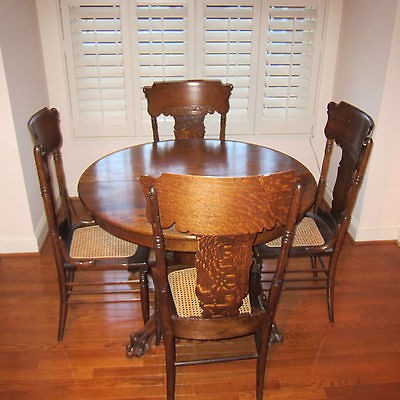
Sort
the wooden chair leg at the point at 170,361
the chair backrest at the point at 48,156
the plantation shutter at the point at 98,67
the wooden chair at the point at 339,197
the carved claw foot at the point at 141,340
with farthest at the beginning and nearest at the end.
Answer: the plantation shutter at the point at 98,67, the carved claw foot at the point at 141,340, the wooden chair at the point at 339,197, the chair backrest at the point at 48,156, the wooden chair leg at the point at 170,361

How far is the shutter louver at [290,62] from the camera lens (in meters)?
2.87

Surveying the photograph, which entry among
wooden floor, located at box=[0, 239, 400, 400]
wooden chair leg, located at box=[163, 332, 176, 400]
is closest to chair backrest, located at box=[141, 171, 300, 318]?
→ wooden chair leg, located at box=[163, 332, 176, 400]

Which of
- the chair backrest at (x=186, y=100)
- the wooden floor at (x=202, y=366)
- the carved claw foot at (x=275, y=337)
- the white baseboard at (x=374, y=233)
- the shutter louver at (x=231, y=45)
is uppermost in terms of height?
the shutter louver at (x=231, y=45)

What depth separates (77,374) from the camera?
1795mm

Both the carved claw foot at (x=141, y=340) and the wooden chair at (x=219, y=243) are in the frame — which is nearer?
the wooden chair at (x=219, y=243)

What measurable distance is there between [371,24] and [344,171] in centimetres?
116

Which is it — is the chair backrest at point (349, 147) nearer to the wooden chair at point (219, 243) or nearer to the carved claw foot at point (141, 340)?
the wooden chair at point (219, 243)

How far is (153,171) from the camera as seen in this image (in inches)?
76.2

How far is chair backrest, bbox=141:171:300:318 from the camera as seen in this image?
1159 millimetres

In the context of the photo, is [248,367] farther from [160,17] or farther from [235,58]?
[160,17]

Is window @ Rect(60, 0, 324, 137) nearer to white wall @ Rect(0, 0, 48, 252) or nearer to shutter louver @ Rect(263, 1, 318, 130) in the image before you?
shutter louver @ Rect(263, 1, 318, 130)

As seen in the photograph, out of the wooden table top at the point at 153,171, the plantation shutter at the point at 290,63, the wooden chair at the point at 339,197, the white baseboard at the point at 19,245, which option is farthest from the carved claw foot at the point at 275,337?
the plantation shutter at the point at 290,63

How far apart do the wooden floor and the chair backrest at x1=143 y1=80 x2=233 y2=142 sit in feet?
3.56

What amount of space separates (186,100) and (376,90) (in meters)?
1.13
